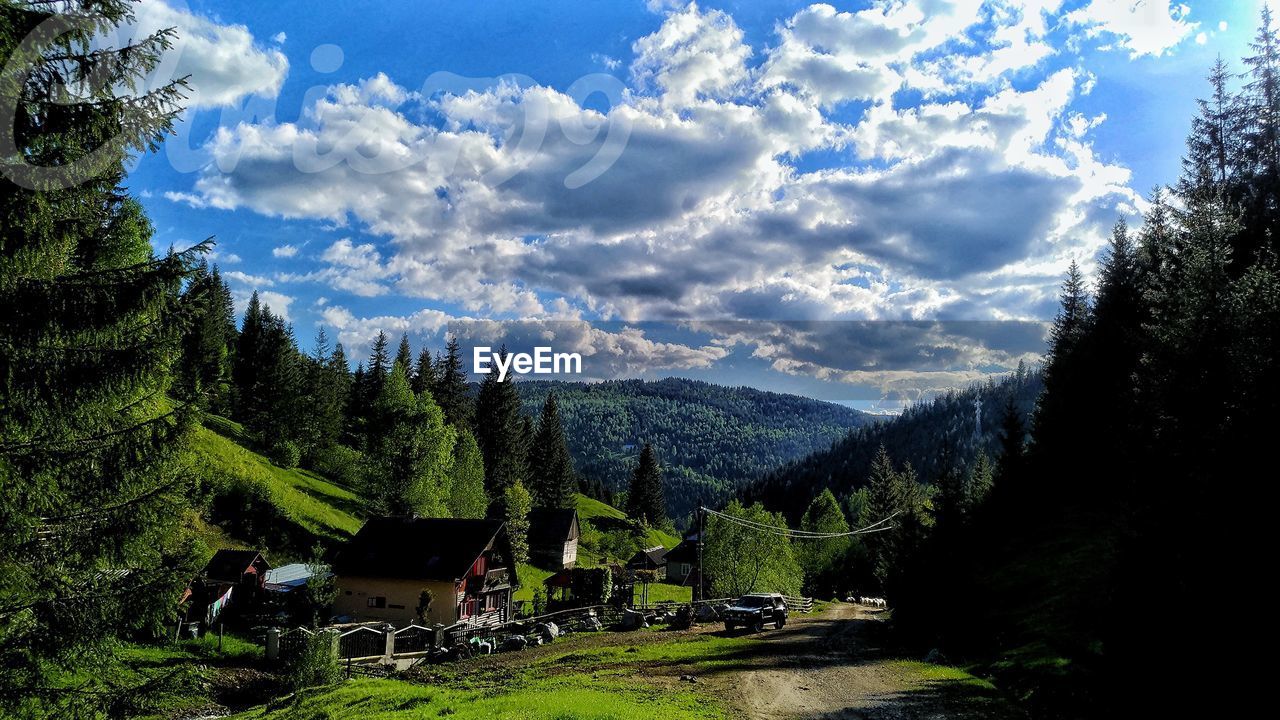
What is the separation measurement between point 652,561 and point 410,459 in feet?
128

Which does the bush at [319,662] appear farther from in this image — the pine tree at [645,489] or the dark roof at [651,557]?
the pine tree at [645,489]

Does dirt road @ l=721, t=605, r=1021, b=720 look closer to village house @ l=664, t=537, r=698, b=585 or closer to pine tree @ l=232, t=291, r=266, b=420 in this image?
village house @ l=664, t=537, r=698, b=585

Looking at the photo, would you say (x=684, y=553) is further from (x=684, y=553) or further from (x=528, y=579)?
(x=528, y=579)

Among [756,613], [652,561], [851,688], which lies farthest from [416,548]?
[652,561]

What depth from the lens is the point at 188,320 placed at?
31.8ft

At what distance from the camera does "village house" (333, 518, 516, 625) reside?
43375 mm

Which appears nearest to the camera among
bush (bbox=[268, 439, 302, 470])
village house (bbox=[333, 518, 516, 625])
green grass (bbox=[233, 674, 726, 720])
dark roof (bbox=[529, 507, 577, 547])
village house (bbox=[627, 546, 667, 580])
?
green grass (bbox=[233, 674, 726, 720])

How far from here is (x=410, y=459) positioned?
187ft

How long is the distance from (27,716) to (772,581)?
53.9 meters

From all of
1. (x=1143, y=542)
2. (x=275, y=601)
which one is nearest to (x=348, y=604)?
(x=275, y=601)

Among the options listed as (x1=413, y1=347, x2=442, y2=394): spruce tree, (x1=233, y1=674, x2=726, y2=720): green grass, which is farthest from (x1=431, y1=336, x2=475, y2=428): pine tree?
(x1=233, y1=674, x2=726, y2=720): green grass

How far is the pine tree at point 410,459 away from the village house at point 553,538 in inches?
888

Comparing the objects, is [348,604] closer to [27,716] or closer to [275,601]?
[275,601]

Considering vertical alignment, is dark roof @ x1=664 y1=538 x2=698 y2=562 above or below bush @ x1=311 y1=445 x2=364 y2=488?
below
